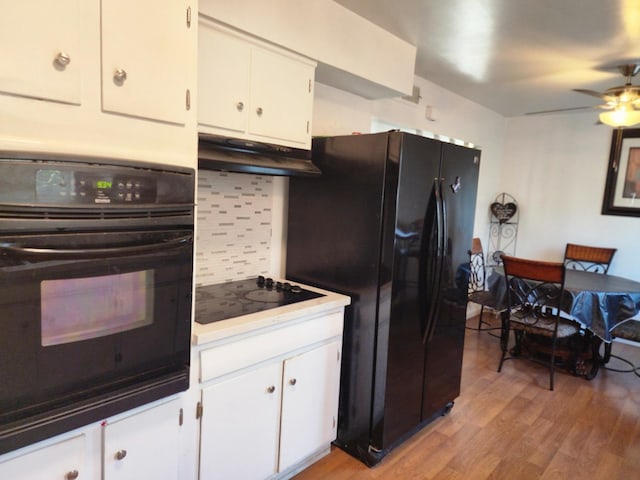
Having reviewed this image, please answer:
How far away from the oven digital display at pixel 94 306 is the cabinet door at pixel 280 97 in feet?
3.20

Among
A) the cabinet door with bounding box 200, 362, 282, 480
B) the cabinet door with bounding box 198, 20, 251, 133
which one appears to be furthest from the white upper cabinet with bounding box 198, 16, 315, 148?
the cabinet door with bounding box 200, 362, 282, 480

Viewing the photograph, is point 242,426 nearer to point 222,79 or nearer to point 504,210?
point 222,79

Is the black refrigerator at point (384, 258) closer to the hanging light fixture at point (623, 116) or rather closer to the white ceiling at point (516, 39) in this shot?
the white ceiling at point (516, 39)

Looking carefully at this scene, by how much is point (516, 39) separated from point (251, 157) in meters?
1.99

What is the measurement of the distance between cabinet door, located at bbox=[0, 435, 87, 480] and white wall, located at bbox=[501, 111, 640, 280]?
16.9 feet

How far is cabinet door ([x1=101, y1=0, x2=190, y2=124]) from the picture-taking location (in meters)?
1.14

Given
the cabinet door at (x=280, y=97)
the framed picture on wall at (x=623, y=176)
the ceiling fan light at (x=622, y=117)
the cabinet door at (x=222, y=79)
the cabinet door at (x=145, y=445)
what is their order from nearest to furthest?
1. the cabinet door at (x=145, y=445)
2. the cabinet door at (x=222, y=79)
3. the cabinet door at (x=280, y=97)
4. the ceiling fan light at (x=622, y=117)
5. the framed picture on wall at (x=623, y=176)

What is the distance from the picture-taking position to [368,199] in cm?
211

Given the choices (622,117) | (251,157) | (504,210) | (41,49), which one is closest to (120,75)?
(41,49)

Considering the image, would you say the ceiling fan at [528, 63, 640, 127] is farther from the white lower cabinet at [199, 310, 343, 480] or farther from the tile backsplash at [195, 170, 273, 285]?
the white lower cabinet at [199, 310, 343, 480]

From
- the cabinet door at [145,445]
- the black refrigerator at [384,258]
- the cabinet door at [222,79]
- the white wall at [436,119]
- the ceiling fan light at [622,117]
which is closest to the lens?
the cabinet door at [145,445]

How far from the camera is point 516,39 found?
2.65 meters

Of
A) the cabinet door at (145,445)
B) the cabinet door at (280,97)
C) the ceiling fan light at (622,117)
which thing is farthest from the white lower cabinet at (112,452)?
the ceiling fan light at (622,117)

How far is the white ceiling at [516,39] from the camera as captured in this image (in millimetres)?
2236
